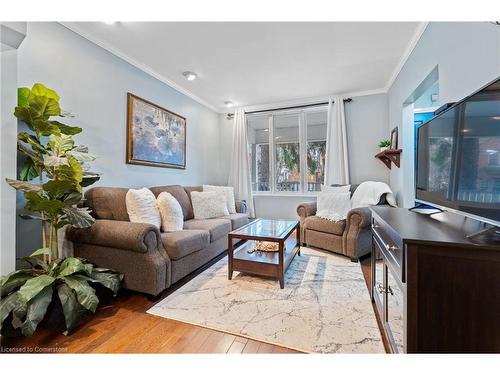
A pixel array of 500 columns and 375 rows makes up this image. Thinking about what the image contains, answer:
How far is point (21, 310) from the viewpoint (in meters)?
1.29

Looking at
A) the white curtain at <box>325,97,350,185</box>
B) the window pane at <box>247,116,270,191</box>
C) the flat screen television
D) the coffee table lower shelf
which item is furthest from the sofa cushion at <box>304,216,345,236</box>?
the window pane at <box>247,116,270,191</box>

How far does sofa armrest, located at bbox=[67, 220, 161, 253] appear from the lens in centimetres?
175

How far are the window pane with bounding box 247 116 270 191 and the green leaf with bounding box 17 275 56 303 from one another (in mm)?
3513

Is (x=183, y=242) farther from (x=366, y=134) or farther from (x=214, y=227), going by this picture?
(x=366, y=134)

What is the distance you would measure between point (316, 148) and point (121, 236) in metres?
3.48

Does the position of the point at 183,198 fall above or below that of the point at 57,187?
below

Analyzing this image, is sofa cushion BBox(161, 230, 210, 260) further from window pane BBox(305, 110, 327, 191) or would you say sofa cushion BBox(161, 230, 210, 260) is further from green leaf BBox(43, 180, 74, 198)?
window pane BBox(305, 110, 327, 191)

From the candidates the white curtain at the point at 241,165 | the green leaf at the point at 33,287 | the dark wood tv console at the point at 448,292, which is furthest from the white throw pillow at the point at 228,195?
the dark wood tv console at the point at 448,292

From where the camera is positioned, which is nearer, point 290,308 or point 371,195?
point 290,308

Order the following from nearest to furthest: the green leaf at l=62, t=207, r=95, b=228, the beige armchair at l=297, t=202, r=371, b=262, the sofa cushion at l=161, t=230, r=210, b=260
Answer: the green leaf at l=62, t=207, r=95, b=228 → the sofa cushion at l=161, t=230, r=210, b=260 → the beige armchair at l=297, t=202, r=371, b=262

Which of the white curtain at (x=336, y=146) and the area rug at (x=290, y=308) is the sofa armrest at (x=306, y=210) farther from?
the area rug at (x=290, y=308)

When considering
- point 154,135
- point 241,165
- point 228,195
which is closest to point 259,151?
point 241,165

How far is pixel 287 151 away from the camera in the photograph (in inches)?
172
